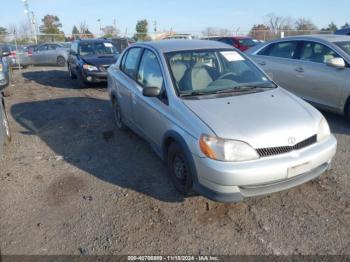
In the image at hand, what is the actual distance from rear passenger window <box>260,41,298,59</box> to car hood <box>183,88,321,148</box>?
3.13 m

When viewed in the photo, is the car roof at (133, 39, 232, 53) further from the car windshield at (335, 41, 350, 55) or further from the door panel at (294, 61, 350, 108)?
the car windshield at (335, 41, 350, 55)

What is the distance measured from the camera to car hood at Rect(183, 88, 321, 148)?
3.00m

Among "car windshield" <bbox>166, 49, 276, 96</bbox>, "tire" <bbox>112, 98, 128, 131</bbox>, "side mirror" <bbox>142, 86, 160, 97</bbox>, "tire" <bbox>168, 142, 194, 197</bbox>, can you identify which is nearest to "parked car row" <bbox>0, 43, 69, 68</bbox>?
"tire" <bbox>112, 98, 128, 131</bbox>

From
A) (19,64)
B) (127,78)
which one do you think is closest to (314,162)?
(127,78)

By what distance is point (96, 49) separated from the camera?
1132cm

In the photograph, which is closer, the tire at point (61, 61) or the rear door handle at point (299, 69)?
the rear door handle at point (299, 69)

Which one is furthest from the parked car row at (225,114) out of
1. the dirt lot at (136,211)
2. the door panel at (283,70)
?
the door panel at (283,70)

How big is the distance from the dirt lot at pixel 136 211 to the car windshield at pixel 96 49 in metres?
6.47

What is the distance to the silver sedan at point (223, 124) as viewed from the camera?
9.68 feet

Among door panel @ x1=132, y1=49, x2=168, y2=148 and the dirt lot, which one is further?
door panel @ x1=132, y1=49, x2=168, y2=148

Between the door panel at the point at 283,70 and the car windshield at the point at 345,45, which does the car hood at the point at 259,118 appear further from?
the door panel at the point at 283,70

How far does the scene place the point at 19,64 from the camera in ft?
59.8

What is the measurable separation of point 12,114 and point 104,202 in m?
5.01

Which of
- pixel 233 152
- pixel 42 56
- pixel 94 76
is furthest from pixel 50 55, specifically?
pixel 233 152
